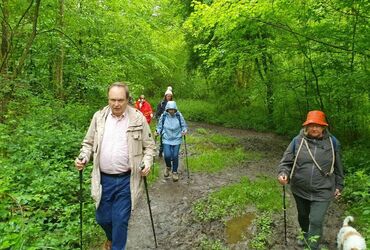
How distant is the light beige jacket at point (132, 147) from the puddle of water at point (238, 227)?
8.37 ft

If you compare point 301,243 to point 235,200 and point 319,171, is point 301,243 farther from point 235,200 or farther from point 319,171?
point 235,200

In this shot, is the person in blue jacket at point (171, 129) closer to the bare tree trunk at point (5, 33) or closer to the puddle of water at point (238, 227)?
the puddle of water at point (238, 227)

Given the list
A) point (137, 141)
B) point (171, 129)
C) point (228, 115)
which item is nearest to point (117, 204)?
point (137, 141)

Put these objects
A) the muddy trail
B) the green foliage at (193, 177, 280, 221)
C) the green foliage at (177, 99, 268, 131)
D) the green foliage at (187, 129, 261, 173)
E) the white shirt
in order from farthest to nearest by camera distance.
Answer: the green foliage at (177, 99, 268, 131), the green foliage at (187, 129, 261, 173), the green foliage at (193, 177, 280, 221), the muddy trail, the white shirt

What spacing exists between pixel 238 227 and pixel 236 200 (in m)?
1.34

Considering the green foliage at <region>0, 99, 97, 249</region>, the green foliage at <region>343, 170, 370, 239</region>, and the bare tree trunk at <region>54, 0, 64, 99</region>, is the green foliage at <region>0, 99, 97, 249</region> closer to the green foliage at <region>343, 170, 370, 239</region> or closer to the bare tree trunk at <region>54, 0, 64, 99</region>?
the bare tree trunk at <region>54, 0, 64, 99</region>

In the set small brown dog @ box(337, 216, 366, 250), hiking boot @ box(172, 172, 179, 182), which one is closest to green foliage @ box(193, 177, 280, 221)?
hiking boot @ box(172, 172, 179, 182)

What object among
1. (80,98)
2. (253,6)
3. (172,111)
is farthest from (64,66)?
(253,6)

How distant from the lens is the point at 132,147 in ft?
15.8

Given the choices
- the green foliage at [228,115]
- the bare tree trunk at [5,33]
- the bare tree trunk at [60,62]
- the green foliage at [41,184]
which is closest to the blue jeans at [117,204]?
the green foliage at [41,184]

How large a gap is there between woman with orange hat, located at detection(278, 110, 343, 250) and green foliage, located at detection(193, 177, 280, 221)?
2479mm

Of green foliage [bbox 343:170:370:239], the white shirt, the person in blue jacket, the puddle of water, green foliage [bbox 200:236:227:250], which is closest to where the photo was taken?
the white shirt

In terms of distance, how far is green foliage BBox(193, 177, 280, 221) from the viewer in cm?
788

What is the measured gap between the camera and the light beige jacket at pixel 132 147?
15.9ft
